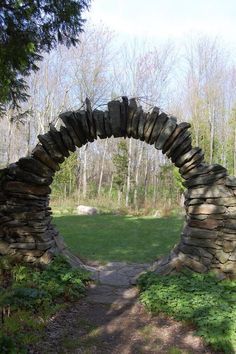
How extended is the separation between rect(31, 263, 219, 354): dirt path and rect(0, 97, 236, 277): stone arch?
1184 mm

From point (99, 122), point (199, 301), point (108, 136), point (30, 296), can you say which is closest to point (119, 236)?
point (108, 136)

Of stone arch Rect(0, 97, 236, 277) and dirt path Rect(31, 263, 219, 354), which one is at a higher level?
stone arch Rect(0, 97, 236, 277)

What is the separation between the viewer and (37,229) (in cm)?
684

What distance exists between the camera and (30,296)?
16.9 ft

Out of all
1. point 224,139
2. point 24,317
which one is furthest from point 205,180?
point 224,139

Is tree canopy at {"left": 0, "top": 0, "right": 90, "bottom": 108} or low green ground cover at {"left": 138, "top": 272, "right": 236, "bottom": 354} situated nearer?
low green ground cover at {"left": 138, "top": 272, "right": 236, "bottom": 354}

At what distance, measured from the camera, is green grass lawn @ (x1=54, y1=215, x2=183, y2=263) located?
9.53 metres

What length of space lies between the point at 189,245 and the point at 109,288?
161 cm

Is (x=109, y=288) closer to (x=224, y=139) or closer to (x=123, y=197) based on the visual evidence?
(x=123, y=197)

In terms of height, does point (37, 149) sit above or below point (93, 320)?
above

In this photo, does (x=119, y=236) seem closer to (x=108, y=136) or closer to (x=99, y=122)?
(x=108, y=136)

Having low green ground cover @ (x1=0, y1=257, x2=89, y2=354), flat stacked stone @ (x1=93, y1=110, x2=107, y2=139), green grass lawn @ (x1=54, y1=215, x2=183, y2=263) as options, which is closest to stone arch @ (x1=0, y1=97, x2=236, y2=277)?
flat stacked stone @ (x1=93, y1=110, x2=107, y2=139)

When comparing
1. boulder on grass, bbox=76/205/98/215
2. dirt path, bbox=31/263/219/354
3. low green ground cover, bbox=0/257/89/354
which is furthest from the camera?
boulder on grass, bbox=76/205/98/215

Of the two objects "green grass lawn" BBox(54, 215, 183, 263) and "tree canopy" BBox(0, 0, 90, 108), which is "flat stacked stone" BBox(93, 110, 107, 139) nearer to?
"tree canopy" BBox(0, 0, 90, 108)
